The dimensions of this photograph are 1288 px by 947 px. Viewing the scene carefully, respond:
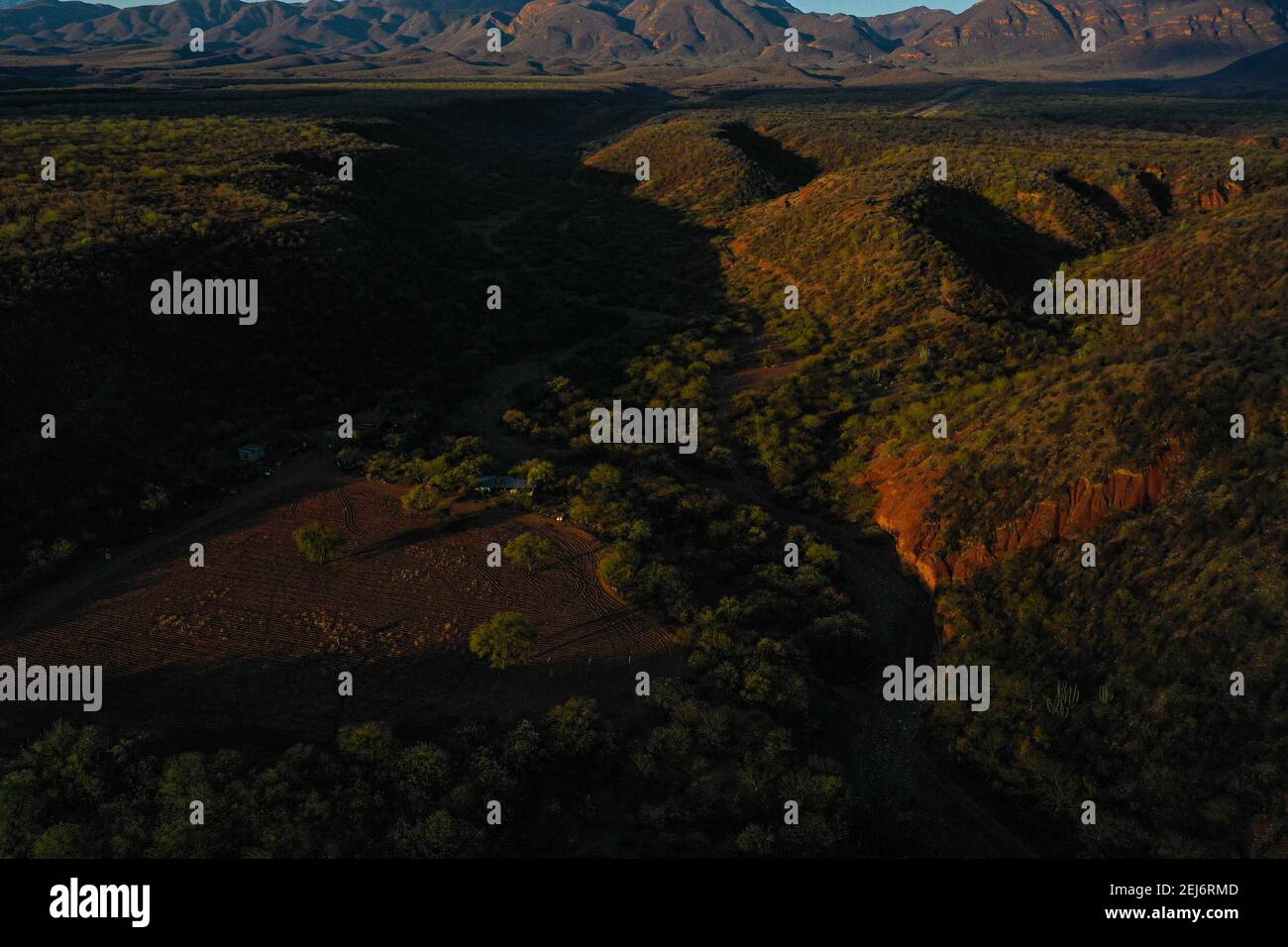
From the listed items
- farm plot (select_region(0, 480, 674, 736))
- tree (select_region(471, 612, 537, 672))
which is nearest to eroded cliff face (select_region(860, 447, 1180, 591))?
farm plot (select_region(0, 480, 674, 736))

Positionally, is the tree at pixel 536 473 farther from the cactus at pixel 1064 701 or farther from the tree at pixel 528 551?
the cactus at pixel 1064 701

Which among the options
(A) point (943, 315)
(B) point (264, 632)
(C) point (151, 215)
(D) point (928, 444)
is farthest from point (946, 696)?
(C) point (151, 215)

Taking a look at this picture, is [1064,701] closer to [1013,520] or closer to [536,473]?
[1013,520]

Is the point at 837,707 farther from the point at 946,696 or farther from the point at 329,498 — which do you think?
the point at 329,498

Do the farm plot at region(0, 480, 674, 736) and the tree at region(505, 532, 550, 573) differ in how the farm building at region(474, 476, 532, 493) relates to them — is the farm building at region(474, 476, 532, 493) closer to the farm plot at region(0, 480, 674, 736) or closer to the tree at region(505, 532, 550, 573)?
the farm plot at region(0, 480, 674, 736)

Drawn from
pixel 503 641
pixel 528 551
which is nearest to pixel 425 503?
pixel 528 551
